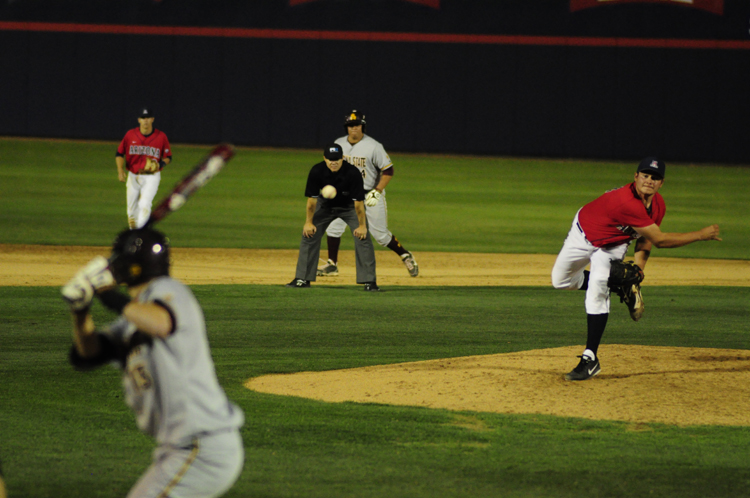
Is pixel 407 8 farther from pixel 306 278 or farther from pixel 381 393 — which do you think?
pixel 381 393

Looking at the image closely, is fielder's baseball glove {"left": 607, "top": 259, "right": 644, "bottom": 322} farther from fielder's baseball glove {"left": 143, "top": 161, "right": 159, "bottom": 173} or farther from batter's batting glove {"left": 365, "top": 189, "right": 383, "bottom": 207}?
fielder's baseball glove {"left": 143, "top": 161, "right": 159, "bottom": 173}

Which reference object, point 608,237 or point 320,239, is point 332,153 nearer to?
point 320,239

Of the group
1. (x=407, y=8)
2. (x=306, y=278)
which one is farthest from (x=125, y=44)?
(x=306, y=278)

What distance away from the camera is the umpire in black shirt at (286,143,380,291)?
35.6 feet

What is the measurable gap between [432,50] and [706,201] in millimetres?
13041

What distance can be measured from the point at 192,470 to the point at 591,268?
442cm

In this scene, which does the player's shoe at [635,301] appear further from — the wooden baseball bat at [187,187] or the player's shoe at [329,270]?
the player's shoe at [329,270]

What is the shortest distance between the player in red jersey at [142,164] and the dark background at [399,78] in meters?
19.3

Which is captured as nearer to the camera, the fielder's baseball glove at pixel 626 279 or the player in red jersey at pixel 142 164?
the fielder's baseball glove at pixel 626 279

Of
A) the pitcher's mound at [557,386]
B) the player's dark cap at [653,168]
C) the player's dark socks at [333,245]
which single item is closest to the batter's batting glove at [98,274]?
the pitcher's mound at [557,386]

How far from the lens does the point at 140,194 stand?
48.1ft

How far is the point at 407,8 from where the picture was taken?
110ft

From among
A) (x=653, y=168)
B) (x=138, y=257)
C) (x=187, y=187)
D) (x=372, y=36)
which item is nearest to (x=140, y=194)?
(x=653, y=168)

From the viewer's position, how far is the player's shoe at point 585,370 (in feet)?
22.9
